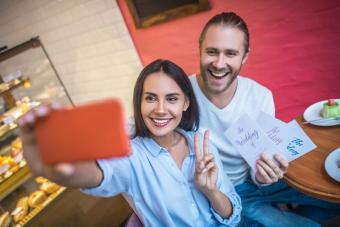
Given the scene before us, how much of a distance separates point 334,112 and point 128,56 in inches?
85.5

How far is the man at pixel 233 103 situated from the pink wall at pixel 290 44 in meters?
0.58

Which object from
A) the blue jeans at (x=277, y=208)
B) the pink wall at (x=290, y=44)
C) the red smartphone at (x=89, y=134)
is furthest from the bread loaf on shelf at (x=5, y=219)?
the pink wall at (x=290, y=44)

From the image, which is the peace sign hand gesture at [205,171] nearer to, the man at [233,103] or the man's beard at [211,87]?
the man at [233,103]

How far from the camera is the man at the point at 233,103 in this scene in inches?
64.4

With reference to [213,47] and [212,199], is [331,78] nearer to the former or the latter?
[213,47]

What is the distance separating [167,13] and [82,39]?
4.06 ft

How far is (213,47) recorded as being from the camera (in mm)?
1671

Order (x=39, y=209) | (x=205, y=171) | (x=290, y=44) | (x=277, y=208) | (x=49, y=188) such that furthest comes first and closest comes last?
(x=49, y=188) → (x=39, y=209) → (x=290, y=44) → (x=277, y=208) → (x=205, y=171)

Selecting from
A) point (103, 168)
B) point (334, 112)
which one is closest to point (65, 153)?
point (103, 168)

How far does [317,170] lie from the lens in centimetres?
141

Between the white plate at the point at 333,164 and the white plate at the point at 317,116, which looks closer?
the white plate at the point at 333,164

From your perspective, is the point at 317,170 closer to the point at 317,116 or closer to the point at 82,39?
the point at 317,116

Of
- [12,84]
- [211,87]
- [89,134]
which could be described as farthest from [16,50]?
[89,134]

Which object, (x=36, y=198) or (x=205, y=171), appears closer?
(x=205, y=171)
